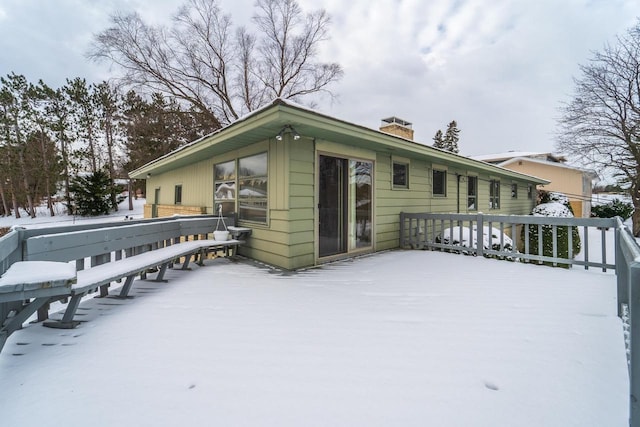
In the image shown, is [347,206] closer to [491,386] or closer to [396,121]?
[491,386]

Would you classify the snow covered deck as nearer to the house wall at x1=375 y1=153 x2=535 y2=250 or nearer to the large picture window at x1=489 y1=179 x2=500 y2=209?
the house wall at x1=375 y1=153 x2=535 y2=250

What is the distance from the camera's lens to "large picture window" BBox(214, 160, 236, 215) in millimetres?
5828

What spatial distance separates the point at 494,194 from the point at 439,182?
4.26 meters

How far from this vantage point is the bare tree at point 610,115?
12.5 metres

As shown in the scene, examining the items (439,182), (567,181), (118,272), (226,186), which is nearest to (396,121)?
(439,182)

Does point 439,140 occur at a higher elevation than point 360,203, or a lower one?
higher

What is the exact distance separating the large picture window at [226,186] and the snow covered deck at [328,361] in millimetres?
2928

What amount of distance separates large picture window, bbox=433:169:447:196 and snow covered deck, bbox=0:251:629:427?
4.72 metres

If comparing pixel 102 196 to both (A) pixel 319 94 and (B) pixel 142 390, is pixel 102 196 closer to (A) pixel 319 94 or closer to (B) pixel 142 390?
(A) pixel 319 94

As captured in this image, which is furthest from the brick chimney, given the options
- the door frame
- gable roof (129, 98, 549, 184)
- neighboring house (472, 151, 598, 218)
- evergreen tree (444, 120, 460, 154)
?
evergreen tree (444, 120, 460, 154)

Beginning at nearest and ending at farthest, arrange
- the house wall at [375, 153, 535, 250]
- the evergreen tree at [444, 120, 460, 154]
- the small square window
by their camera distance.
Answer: the house wall at [375, 153, 535, 250] < the small square window < the evergreen tree at [444, 120, 460, 154]

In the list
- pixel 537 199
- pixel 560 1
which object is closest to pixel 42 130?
pixel 560 1

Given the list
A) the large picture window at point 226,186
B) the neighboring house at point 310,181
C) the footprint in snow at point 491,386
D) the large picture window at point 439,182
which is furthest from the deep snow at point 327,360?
the large picture window at point 439,182

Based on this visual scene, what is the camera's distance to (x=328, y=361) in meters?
1.83
